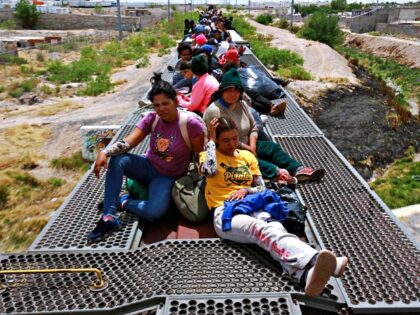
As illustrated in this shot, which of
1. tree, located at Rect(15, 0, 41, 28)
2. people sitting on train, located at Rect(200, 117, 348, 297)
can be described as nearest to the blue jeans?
people sitting on train, located at Rect(200, 117, 348, 297)

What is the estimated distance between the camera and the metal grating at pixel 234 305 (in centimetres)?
236

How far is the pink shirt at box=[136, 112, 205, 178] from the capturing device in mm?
3496

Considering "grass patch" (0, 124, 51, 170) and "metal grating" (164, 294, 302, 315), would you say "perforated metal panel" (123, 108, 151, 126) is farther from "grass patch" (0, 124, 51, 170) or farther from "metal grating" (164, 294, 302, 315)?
"metal grating" (164, 294, 302, 315)

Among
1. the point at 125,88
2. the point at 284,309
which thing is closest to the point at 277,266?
the point at 284,309

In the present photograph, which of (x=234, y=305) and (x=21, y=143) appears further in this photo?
(x=21, y=143)

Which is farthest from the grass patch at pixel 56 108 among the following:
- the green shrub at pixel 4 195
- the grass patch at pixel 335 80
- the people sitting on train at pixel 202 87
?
the grass patch at pixel 335 80

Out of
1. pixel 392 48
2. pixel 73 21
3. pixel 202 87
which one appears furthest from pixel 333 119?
pixel 73 21

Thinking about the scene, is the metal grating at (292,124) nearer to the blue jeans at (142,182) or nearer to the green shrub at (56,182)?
the blue jeans at (142,182)

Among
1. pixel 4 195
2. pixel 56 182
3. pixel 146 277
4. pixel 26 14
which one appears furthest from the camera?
pixel 26 14

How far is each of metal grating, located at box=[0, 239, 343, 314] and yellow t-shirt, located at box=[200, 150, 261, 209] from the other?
0.36m

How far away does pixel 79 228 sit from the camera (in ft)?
11.0

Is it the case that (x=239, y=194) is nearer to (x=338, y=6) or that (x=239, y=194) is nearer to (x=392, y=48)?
(x=392, y=48)

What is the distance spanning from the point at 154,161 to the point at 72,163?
4.33 m

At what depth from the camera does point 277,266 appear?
2752 mm
